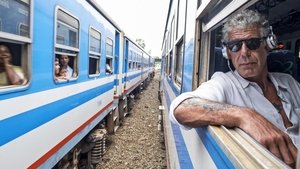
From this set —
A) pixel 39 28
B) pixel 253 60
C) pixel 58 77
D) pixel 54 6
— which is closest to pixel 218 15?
pixel 253 60

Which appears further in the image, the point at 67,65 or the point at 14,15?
the point at 67,65

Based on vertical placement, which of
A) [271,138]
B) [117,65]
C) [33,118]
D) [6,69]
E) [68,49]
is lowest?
[33,118]

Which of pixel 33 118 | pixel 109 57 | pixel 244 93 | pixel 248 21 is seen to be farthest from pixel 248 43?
pixel 109 57

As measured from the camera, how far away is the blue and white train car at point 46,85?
2.41m

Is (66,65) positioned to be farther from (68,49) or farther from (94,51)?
(94,51)

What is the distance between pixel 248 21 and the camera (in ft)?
6.57

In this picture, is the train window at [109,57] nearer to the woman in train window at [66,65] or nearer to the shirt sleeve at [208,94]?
the woman in train window at [66,65]

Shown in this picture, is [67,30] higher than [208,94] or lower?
higher

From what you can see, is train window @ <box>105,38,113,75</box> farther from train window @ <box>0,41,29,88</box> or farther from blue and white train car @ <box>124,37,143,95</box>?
train window @ <box>0,41,29,88</box>

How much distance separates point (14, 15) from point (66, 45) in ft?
4.69

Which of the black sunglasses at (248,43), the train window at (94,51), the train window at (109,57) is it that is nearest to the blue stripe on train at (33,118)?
the train window at (94,51)

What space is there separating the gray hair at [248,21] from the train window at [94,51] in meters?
3.41

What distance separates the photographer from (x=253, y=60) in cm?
203

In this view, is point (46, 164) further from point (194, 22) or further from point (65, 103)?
point (194, 22)
